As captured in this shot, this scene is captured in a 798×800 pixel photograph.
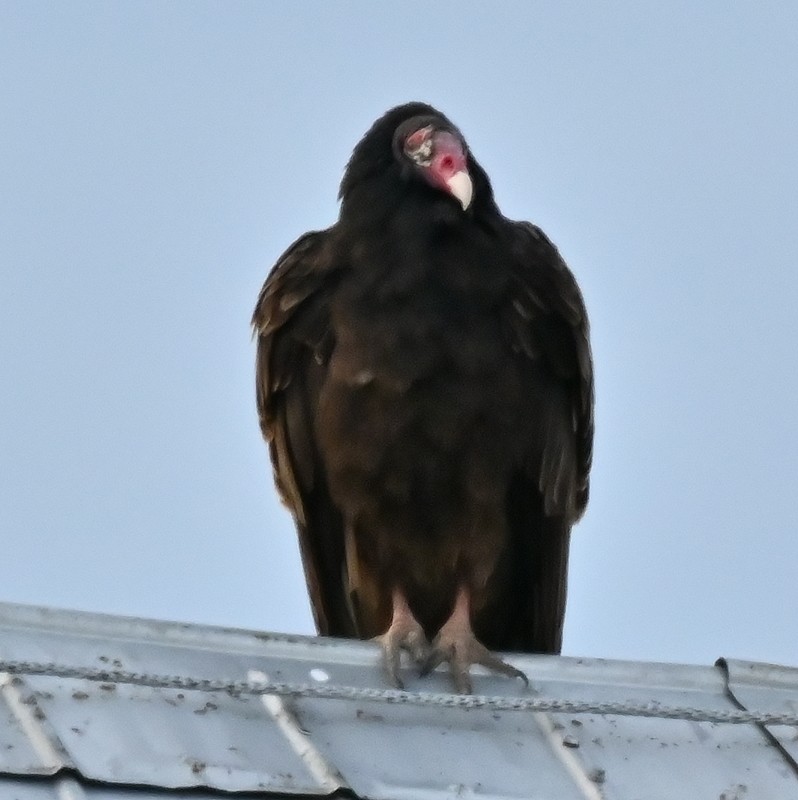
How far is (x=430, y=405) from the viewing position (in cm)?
486

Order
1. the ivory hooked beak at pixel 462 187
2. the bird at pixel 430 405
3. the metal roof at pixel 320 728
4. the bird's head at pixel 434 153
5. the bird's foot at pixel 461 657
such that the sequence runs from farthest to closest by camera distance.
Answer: the bird's head at pixel 434 153, the ivory hooked beak at pixel 462 187, the bird at pixel 430 405, the bird's foot at pixel 461 657, the metal roof at pixel 320 728

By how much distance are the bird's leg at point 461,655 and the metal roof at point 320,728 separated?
0.18 metres

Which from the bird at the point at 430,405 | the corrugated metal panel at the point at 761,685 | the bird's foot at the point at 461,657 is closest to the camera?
the corrugated metal panel at the point at 761,685

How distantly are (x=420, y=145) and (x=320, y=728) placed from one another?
8.20 ft

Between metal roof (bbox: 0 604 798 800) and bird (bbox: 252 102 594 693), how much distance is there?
1073 millimetres

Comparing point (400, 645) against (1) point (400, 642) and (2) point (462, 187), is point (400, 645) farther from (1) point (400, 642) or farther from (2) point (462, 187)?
(2) point (462, 187)

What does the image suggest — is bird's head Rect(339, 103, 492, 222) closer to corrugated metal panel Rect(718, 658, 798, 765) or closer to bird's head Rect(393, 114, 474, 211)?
bird's head Rect(393, 114, 474, 211)

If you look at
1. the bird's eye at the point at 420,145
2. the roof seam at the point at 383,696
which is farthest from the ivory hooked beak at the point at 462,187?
the roof seam at the point at 383,696

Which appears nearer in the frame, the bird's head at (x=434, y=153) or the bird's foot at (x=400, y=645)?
the bird's foot at (x=400, y=645)

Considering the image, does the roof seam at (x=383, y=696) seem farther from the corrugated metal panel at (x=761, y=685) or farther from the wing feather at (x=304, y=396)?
the wing feather at (x=304, y=396)

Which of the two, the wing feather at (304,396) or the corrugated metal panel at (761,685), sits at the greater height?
the wing feather at (304,396)

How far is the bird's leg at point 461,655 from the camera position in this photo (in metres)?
3.96

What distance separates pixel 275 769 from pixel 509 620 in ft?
7.63

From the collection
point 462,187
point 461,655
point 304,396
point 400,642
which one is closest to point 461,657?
point 461,655
